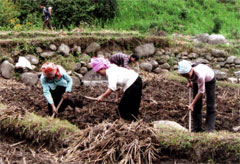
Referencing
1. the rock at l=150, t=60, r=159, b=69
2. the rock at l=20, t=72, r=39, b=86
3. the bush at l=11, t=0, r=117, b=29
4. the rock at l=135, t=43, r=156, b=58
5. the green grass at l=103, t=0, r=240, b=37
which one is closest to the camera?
the rock at l=20, t=72, r=39, b=86

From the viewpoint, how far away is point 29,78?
9000 millimetres

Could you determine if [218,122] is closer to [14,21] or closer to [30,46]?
[30,46]

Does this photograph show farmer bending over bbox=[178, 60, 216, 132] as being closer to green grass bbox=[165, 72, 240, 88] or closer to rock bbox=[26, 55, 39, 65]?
green grass bbox=[165, 72, 240, 88]

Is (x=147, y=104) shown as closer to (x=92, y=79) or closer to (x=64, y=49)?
(x=92, y=79)

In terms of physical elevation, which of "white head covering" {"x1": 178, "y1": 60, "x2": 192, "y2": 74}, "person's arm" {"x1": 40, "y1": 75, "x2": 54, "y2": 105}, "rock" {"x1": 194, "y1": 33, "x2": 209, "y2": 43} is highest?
"white head covering" {"x1": 178, "y1": 60, "x2": 192, "y2": 74}

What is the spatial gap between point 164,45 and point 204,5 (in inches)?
265

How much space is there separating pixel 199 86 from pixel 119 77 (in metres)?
1.17

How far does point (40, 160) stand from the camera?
4.46m

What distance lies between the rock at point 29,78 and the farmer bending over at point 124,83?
13.2ft

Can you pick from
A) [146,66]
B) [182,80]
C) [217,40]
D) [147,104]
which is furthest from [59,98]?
[217,40]

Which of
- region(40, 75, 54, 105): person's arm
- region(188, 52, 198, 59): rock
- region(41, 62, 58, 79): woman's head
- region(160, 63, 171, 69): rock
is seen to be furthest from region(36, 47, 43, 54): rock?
region(188, 52, 198, 59): rock

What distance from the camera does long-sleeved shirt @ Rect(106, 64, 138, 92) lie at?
16.9 feet

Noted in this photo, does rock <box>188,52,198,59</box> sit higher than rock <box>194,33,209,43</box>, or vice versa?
rock <box>194,33,209,43</box>

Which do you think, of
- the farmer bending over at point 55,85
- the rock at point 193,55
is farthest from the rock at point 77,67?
the rock at point 193,55
